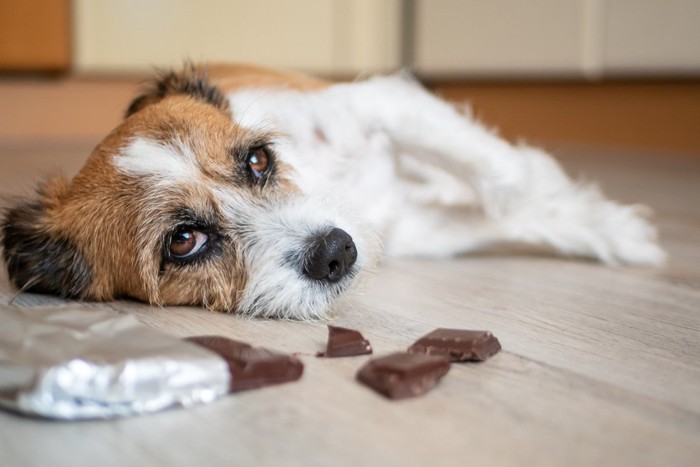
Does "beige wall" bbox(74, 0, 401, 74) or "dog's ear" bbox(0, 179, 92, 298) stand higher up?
"beige wall" bbox(74, 0, 401, 74)

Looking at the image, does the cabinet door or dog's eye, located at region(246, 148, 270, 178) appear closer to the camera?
dog's eye, located at region(246, 148, 270, 178)

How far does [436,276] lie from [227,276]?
555 mm

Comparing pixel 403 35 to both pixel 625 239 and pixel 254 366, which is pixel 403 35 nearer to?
pixel 625 239

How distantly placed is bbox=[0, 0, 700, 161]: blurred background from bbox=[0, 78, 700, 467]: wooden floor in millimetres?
2507

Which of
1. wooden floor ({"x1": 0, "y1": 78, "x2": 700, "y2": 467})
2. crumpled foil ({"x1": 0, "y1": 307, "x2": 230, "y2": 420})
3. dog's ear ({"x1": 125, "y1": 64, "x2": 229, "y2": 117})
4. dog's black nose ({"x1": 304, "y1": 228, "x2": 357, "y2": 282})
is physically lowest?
wooden floor ({"x1": 0, "y1": 78, "x2": 700, "y2": 467})

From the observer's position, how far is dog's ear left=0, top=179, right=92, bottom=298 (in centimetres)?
165

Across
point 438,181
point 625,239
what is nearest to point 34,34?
point 438,181

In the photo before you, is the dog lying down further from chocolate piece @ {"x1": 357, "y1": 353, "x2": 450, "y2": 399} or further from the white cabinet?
the white cabinet

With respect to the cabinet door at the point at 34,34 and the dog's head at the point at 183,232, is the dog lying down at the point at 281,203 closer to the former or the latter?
the dog's head at the point at 183,232

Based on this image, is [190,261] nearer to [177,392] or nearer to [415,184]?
[177,392]

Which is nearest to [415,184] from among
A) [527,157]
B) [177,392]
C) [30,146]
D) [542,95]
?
[527,157]

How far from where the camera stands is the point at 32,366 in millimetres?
1070

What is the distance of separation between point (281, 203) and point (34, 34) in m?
3.64

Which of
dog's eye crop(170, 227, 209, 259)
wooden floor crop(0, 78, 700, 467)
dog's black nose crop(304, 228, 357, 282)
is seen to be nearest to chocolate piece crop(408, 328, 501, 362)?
wooden floor crop(0, 78, 700, 467)
